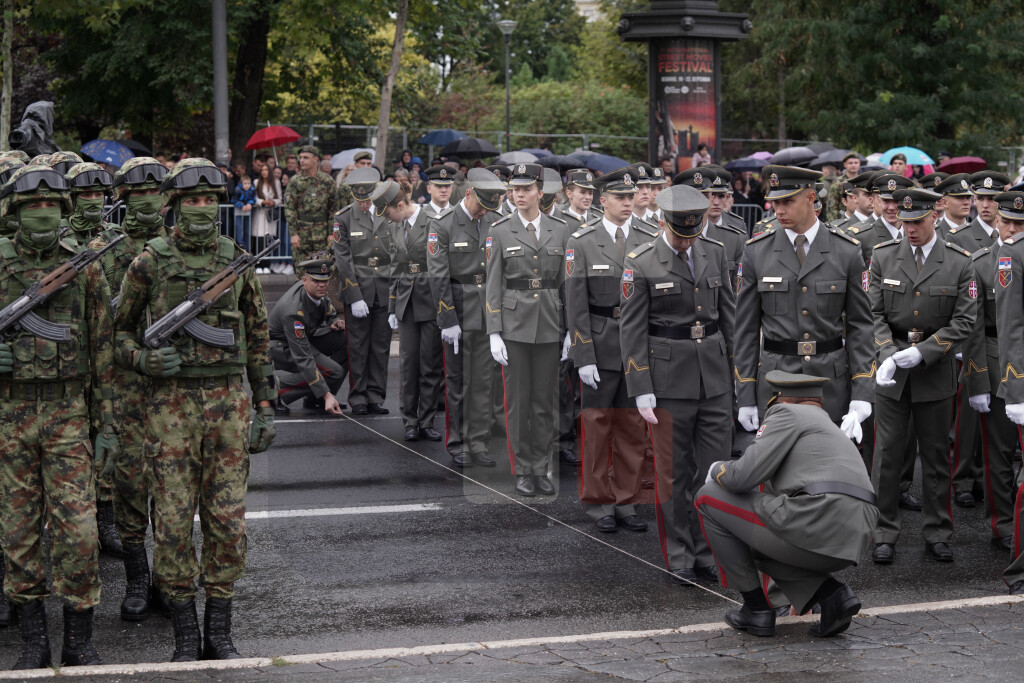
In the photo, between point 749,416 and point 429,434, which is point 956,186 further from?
point 429,434

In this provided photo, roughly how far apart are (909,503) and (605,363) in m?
2.46

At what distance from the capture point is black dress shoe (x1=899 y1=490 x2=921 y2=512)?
30.7 feet

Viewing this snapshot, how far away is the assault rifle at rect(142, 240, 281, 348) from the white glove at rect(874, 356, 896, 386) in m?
3.95

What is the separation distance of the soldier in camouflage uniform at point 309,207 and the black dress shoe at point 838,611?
31.0 ft

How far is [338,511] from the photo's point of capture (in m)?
9.00

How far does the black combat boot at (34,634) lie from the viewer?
5992mm

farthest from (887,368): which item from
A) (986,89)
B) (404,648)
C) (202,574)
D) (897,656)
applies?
(986,89)

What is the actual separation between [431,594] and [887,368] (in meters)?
3.10

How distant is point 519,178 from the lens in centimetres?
979

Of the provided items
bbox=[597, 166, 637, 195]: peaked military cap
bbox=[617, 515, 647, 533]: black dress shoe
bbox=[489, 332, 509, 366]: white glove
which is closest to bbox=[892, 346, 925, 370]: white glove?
bbox=[617, 515, 647, 533]: black dress shoe

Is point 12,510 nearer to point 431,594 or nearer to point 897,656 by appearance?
point 431,594

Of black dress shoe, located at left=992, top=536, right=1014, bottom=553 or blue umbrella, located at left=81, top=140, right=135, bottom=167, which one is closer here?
black dress shoe, located at left=992, top=536, right=1014, bottom=553

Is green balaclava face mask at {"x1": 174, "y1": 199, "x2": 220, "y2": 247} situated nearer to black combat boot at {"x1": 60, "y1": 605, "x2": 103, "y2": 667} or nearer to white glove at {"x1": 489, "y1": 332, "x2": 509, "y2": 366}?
black combat boot at {"x1": 60, "y1": 605, "x2": 103, "y2": 667}

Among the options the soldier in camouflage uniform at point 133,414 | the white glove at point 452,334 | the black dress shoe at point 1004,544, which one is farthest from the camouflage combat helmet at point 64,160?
the black dress shoe at point 1004,544
